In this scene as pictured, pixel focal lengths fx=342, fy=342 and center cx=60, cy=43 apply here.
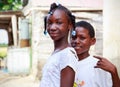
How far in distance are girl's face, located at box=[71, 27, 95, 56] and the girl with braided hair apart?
400mm

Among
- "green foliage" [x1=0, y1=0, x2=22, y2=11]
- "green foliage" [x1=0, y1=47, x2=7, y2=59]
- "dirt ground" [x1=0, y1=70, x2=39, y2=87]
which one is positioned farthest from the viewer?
→ "green foliage" [x1=0, y1=0, x2=22, y2=11]

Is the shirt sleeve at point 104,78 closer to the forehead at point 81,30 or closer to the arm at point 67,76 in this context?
the forehead at point 81,30

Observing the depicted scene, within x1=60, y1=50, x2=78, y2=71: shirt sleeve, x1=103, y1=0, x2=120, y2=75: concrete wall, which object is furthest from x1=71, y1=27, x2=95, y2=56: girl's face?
x1=103, y1=0, x2=120, y2=75: concrete wall

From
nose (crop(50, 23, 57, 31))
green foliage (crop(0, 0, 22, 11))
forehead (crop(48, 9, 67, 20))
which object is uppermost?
forehead (crop(48, 9, 67, 20))

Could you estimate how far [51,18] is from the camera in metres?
1.84

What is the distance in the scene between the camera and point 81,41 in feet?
7.49

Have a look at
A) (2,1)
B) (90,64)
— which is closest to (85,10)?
(90,64)

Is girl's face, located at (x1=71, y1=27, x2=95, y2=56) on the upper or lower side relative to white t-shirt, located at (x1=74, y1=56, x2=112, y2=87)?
Result: upper

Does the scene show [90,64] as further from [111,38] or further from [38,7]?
[38,7]

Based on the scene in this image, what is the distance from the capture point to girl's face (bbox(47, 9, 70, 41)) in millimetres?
1807

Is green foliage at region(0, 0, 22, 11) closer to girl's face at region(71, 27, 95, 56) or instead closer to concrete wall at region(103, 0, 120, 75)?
concrete wall at region(103, 0, 120, 75)

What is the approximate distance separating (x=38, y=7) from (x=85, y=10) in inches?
45.9

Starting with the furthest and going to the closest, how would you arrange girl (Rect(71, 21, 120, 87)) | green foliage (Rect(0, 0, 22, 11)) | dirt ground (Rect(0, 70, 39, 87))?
green foliage (Rect(0, 0, 22, 11)) → dirt ground (Rect(0, 70, 39, 87)) → girl (Rect(71, 21, 120, 87))

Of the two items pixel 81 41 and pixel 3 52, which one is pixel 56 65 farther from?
pixel 3 52
